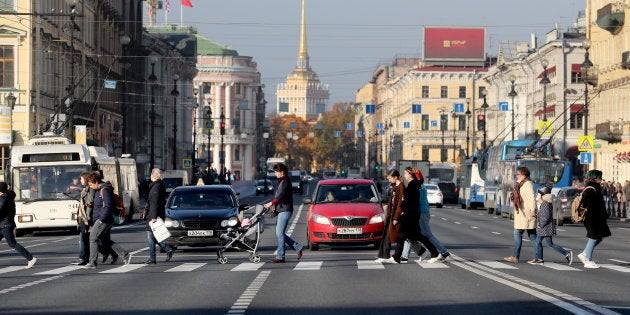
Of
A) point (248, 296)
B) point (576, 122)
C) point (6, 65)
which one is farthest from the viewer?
point (576, 122)

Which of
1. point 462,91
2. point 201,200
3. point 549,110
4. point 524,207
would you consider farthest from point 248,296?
point 462,91

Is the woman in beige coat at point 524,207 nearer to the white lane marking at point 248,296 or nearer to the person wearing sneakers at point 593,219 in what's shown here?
the person wearing sneakers at point 593,219

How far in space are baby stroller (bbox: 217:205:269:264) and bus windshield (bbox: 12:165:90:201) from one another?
15.1m

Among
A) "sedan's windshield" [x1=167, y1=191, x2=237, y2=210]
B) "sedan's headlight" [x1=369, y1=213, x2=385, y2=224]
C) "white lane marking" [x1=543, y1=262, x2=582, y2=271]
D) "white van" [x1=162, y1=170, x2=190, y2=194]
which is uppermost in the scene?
"sedan's windshield" [x1=167, y1=191, x2=237, y2=210]

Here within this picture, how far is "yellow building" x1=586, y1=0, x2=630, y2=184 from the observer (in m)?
81.8

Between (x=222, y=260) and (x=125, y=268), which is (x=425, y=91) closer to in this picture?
(x=222, y=260)

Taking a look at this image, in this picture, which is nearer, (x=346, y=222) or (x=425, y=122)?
(x=346, y=222)

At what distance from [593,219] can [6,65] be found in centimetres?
4746

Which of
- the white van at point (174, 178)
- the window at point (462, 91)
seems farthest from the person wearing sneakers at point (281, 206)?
the window at point (462, 91)

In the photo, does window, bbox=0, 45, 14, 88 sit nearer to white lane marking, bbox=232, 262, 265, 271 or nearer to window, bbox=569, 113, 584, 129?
white lane marking, bbox=232, 262, 265, 271

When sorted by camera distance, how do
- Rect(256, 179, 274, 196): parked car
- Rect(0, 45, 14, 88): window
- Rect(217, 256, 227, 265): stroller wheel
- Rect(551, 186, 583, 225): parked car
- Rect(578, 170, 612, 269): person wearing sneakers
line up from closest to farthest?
1. Rect(578, 170, 612, 269): person wearing sneakers
2. Rect(217, 256, 227, 265): stroller wheel
3. Rect(551, 186, 583, 225): parked car
4. Rect(0, 45, 14, 88): window
5. Rect(256, 179, 274, 196): parked car

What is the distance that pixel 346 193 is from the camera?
30.8 m

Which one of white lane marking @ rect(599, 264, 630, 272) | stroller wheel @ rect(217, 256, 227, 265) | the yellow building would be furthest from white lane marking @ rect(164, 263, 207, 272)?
the yellow building

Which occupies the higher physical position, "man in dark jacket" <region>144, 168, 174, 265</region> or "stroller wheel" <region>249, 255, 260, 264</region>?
"man in dark jacket" <region>144, 168, 174, 265</region>
